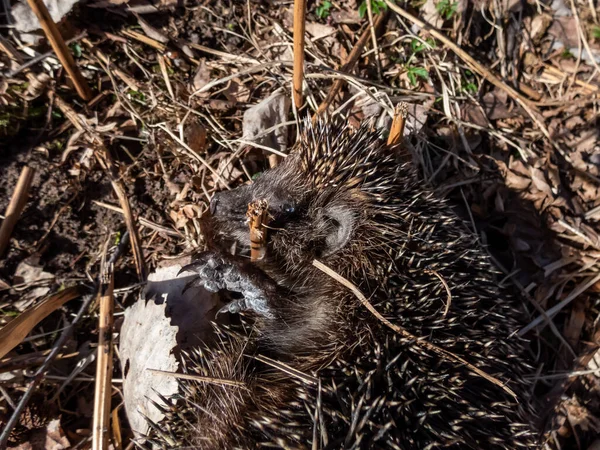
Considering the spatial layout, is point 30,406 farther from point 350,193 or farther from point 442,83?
point 442,83

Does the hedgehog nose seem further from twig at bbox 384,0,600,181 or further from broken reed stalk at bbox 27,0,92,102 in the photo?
twig at bbox 384,0,600,181

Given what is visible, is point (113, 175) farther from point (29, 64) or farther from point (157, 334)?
point (157, 334)

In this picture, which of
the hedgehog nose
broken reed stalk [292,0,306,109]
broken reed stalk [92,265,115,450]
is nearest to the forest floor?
broken reed stalk [92,265,115,450]

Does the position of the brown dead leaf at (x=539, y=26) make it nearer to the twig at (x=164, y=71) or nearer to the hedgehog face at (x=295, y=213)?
the hedgehog face at (x=295, y=213)

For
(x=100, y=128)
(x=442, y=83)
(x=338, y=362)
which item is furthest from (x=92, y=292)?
(x=442, y=83)

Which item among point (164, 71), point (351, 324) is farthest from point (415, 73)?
point (351, 324)
